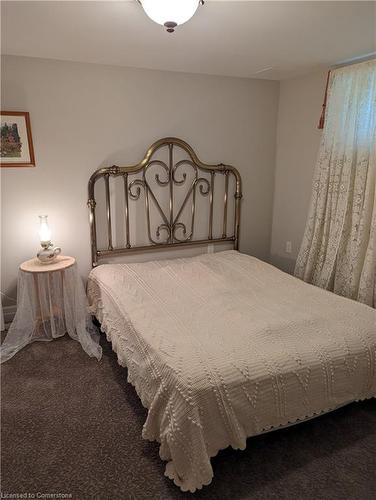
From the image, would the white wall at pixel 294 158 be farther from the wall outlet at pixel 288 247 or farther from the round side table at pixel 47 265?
the round side table at pixel 47 265

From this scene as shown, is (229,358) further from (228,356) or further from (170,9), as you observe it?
(170,9)

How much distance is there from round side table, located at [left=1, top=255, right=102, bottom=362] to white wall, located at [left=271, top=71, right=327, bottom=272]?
2166 mm

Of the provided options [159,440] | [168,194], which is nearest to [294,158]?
[168,194]

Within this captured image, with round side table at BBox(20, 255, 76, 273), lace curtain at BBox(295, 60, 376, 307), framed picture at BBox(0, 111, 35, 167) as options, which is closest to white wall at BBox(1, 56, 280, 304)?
framed picture at BBox(0, 111, 35, 167)

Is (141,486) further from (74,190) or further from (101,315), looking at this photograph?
(74,190)

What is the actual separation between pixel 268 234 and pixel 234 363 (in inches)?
99.2

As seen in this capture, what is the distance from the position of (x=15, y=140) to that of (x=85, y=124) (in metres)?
0.57

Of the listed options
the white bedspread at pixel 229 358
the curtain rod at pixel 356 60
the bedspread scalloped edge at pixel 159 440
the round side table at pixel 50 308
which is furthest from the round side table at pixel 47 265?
the curtain rod at pixel 356 60

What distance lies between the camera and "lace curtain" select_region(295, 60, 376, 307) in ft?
8.74

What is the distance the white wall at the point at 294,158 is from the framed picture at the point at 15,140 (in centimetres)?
244

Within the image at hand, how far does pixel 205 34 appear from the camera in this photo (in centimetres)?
219

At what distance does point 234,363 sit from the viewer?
169cm

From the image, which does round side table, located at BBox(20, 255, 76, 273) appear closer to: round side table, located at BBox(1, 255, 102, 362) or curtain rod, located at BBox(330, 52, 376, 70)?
round side table, located at BBox(1, 255, 102, 362)

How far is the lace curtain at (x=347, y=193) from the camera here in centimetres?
266
